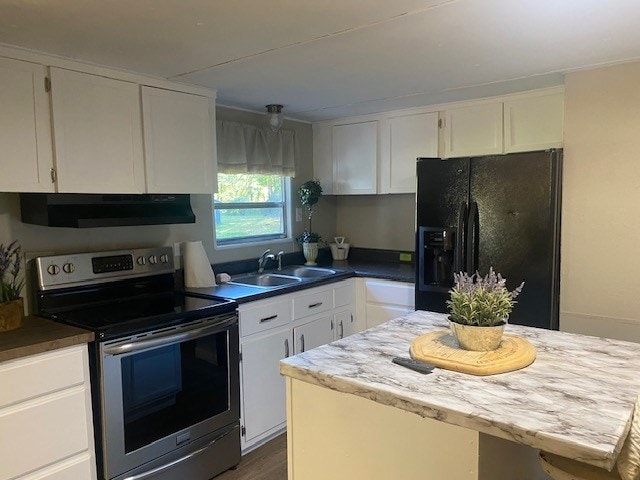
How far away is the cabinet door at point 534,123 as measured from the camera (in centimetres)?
286

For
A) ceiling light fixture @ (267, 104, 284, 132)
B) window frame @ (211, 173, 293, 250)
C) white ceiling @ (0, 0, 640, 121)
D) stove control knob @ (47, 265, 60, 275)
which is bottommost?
stove control knob @ (47, 265, 60, 275)

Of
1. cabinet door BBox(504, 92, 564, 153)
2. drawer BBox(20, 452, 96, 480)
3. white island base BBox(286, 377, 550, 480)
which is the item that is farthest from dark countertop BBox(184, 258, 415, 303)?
white island base BBox(286, 377, 550, 480)

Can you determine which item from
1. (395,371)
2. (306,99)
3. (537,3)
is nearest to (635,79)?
(537,3)

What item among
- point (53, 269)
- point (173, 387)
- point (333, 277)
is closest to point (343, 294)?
point (333, 277)

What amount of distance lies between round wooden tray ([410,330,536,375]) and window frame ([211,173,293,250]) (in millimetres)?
2055

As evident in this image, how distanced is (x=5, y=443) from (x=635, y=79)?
3.23 metres

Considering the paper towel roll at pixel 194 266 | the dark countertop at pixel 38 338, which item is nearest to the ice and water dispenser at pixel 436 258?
the paper towel roll at pixel 194 266

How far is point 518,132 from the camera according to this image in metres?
3.01

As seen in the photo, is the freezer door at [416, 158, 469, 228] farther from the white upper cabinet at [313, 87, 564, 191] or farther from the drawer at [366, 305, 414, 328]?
the drawer at [366, 305, 414, 328]

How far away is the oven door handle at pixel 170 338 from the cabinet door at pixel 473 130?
1.91 m

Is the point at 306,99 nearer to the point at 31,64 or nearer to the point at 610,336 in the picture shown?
the point at 31,64

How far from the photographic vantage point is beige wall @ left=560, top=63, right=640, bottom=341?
7.95 ft

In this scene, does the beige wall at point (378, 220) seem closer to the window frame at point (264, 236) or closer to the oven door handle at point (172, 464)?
the window frame at point (264, 236)

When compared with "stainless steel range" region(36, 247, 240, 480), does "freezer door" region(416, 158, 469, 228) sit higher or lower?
higher
